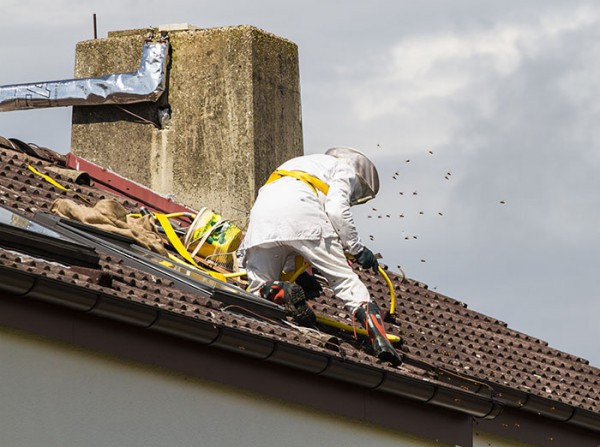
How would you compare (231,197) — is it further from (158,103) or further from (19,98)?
(19,98)

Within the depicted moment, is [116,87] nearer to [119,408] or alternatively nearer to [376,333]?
[376,333]

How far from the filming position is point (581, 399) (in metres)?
14.5

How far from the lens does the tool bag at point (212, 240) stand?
14.0 meters

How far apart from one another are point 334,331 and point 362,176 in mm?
1275

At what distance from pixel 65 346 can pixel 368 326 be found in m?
3.65

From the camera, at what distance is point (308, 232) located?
12453mm

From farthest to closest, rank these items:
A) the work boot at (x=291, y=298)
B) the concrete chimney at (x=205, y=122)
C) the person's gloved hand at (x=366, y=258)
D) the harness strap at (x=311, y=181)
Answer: the concrete chimney at (x=205, y=122)
the harness strap at (x=311, y=181)
the person's gloved hand at (x=366, y=258)
the work boot at (x=291, y=298)

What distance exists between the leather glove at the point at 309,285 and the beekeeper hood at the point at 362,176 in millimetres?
713

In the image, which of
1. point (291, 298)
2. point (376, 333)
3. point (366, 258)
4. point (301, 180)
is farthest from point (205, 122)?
point (376, 333)

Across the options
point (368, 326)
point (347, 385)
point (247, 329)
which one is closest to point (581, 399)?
point (368, 326)

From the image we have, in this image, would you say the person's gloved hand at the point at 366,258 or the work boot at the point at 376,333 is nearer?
the work boot at the point at 376,333

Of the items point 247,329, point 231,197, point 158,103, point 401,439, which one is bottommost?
point 401,439

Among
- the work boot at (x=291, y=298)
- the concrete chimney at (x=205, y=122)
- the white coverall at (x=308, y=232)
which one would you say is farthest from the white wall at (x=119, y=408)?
the concrete chimney at (x=205, y=122)

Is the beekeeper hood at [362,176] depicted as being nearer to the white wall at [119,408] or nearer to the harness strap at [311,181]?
the harness strap at [311,181]
